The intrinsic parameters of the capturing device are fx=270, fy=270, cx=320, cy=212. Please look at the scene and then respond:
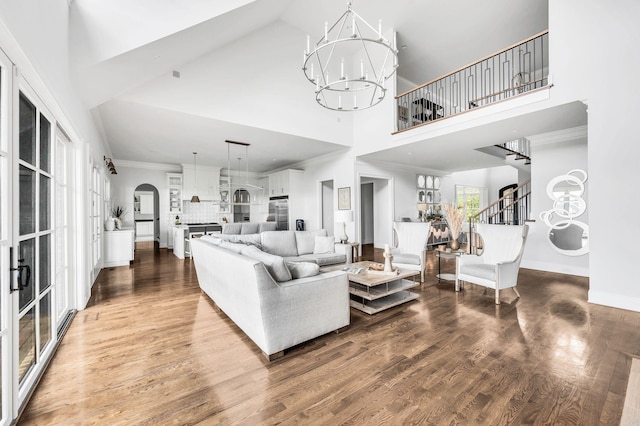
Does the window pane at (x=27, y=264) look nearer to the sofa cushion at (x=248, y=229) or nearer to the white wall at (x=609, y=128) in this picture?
the sofa cushion at (x=248, y=229)

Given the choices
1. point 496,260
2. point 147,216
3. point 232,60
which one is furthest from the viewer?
point 147,216

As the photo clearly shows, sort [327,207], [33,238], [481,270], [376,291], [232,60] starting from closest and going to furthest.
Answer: [33,238], [376,291], [481,270], [232,60], [327,207]

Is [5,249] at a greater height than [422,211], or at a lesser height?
lesser

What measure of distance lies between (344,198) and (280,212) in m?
2.80

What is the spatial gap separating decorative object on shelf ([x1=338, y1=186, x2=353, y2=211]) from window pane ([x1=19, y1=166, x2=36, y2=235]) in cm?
594

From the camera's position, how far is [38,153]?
2.08 meters

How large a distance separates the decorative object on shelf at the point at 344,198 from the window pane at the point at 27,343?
237 inches

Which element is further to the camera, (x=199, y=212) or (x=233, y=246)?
(x=199, y=212)

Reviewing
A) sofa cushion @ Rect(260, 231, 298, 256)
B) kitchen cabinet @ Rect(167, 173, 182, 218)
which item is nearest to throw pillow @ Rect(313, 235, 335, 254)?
sofa cushion @ Rect(260, 231, 298, 256)

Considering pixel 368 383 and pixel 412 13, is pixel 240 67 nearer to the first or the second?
pixel 412 13

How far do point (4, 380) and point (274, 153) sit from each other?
661cm

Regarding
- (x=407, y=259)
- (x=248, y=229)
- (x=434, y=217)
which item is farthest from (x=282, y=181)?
(x=407, y=259)

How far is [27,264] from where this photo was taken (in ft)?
6.07

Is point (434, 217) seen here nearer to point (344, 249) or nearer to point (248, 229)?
point (344, 249)
